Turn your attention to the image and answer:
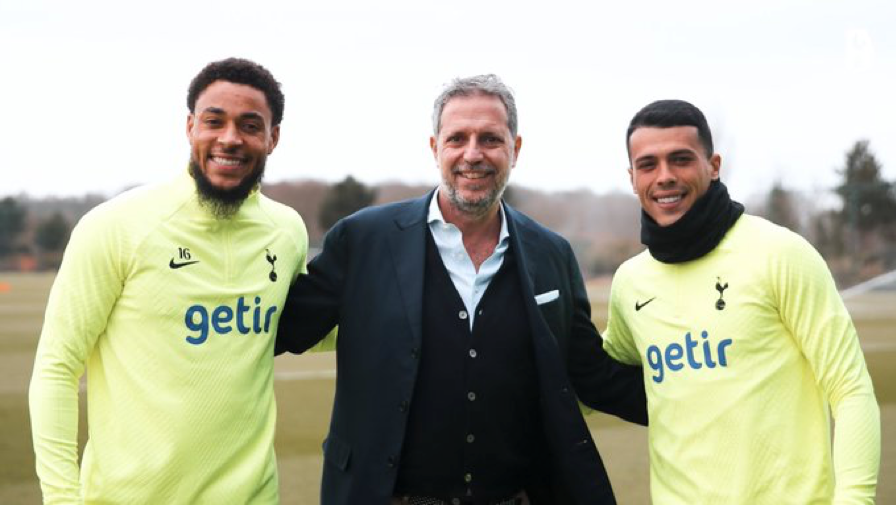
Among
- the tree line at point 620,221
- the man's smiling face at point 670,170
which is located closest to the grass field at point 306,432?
the man's smiling face at point 670,170

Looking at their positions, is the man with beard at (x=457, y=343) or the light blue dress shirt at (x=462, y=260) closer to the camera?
the man with beard at (x=457, y=343)

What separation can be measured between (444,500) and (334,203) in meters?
64.8

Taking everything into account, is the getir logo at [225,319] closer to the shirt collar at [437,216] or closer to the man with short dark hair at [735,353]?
the shirt collar at [437,216]

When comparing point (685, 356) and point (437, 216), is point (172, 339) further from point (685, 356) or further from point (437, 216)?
point (685, 356)

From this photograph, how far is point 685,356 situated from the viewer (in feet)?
11.0

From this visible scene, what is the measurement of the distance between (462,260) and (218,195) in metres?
1.04

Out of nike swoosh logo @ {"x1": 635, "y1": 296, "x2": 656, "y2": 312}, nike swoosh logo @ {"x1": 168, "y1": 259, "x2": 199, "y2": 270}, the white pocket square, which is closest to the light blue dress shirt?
the white pocket square

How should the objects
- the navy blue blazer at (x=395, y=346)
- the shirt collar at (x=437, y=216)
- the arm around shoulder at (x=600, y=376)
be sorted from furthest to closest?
the arm around shoulder at (x=600, y=376) → the shirt collar at (x=437, y=216) → the navy blue blazer at (x=395, y=346)

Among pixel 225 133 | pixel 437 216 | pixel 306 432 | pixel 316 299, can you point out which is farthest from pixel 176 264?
pixel 306 432

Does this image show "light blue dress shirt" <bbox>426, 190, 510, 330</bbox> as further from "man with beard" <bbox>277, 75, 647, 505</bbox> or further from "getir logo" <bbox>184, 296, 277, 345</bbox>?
"getir logo" <bbox>184, 296, 277, 345</bbox>

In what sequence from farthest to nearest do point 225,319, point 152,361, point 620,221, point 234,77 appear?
point 620,221 < point 234,77 < point 225,319 < point 152,361

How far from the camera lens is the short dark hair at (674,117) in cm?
348

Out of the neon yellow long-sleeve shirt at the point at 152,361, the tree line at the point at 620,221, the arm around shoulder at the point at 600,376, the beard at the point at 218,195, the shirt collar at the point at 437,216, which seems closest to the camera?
the neon yellow long-sleeve shirt at the point at 152,361

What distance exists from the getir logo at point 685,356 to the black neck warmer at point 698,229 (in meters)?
0.33
